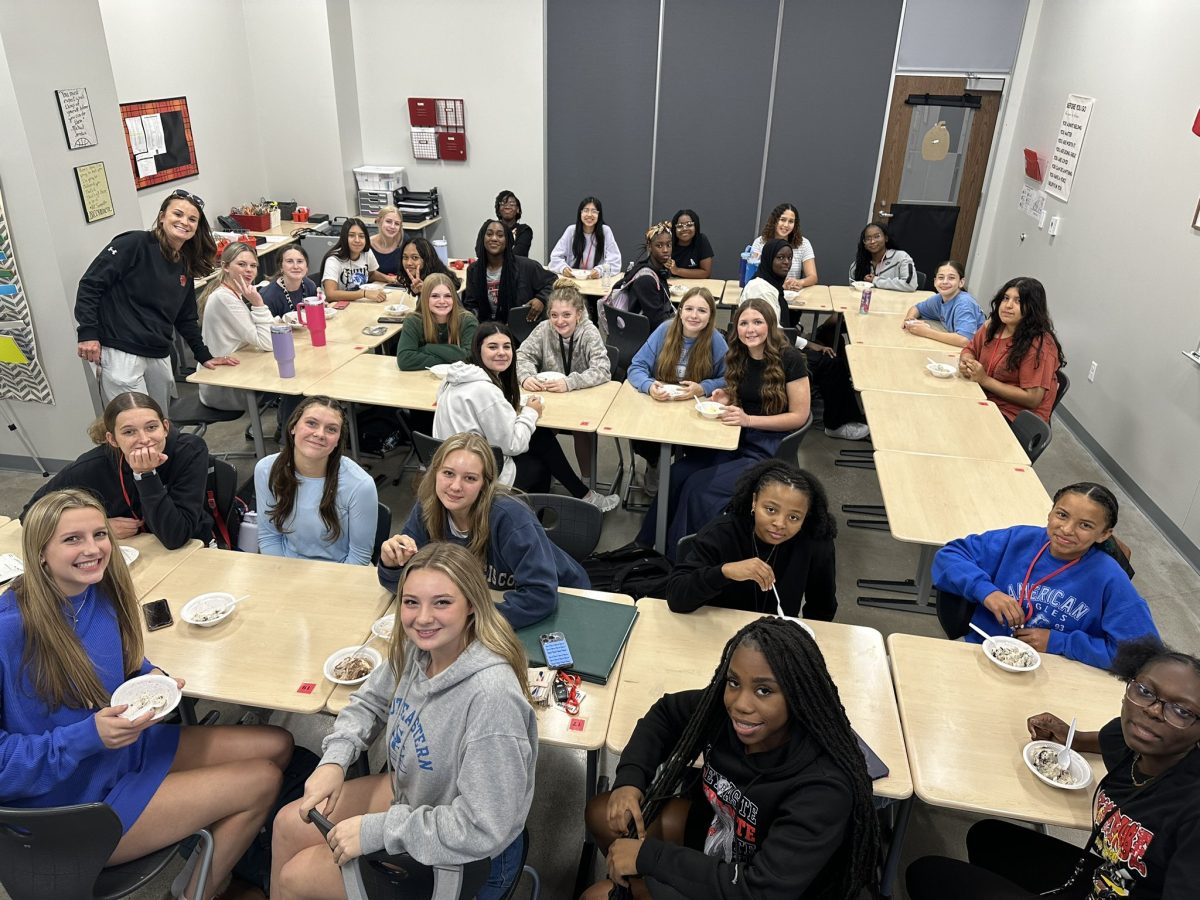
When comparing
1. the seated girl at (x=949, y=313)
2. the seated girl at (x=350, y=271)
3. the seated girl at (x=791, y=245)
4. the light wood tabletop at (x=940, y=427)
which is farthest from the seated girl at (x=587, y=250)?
the light wood tabletop at (x=940, y=427)

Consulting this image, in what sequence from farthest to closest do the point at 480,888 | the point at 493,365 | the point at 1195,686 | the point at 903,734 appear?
1. the point at 493,365
2. the point at 903,734
3. the point at 480,888
4. the point at 1195,686

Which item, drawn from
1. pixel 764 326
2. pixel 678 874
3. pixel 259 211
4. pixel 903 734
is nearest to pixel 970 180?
pixel 764 326

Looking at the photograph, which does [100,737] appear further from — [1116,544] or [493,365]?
[1116,544]

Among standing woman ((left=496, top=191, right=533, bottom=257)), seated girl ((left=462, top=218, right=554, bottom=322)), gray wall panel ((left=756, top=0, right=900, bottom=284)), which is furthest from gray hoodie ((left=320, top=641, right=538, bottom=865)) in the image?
gray wall panel ((left=756, top=0, right=900, bottom=284))

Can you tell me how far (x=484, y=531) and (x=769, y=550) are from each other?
3.07 feet

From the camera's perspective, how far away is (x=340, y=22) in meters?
8.19

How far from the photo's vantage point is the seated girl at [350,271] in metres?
5.94

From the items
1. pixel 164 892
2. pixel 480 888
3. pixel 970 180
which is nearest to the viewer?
pixel 480 888

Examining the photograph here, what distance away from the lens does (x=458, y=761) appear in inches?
75.7

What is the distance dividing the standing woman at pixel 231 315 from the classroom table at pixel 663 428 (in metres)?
2.18

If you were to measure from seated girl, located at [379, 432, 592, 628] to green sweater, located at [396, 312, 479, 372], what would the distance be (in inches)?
82.6

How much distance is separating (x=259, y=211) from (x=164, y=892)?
674 centimetres

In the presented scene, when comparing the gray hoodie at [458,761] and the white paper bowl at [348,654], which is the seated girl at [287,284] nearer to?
the white paper bowl at [348,654]

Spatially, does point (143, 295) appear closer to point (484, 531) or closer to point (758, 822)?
point (484, 531)
